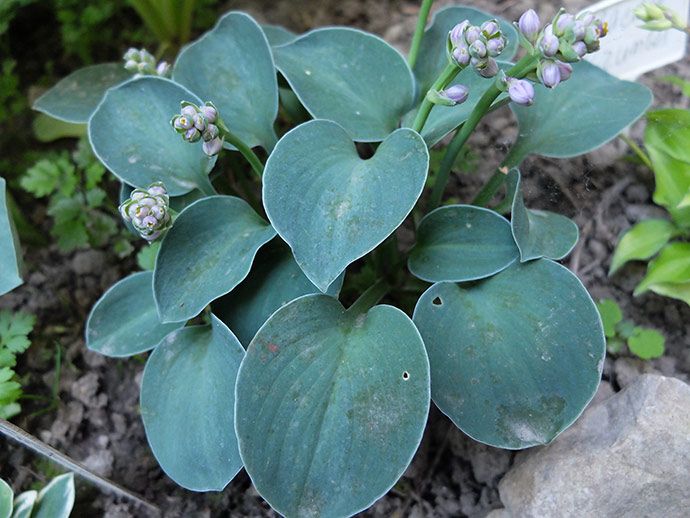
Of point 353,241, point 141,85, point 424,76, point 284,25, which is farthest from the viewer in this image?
point 284,25

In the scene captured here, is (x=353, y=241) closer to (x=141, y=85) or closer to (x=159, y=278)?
(x=159, y=278)

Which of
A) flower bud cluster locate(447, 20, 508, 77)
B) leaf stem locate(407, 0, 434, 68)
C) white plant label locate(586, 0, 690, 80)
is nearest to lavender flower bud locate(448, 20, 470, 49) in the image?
flower bud cluster locate(447, 20, 508, 77)

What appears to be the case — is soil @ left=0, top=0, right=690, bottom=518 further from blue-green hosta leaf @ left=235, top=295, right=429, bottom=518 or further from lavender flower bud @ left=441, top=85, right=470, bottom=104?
lavender flower bud @ left=441, top=85, right=470, bottom=104

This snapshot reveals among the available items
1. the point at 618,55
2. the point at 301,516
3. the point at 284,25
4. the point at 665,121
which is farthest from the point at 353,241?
the point at 284,25

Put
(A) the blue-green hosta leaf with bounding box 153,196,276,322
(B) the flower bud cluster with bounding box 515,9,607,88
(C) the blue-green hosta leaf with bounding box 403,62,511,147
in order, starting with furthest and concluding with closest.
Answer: (C) the blue-green hosta leaf with bounding box 403,62,511,147
(A) the blue-green hosta leaf with bounding box 153,196,276,322
(B) the flower bud cluster with bounding box 515,9,607,88

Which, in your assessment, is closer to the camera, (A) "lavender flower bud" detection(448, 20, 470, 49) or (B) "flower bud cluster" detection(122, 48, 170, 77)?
(A) "lavender flower bud" detection(448, 20, 470, 49)

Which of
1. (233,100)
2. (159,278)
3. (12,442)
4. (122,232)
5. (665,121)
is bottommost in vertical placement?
(12,442)

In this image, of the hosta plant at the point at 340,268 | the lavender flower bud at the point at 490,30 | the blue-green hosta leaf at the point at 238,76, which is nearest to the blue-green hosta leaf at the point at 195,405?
the hosta plant at the point at 340,268
